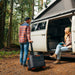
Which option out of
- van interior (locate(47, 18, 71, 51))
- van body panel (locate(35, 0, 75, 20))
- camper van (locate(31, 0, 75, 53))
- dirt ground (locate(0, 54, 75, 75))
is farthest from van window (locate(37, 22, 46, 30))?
dirt ground (locate(0, 54, 75, 75))

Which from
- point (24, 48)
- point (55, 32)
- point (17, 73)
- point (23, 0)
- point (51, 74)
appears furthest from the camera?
point (23, 0)

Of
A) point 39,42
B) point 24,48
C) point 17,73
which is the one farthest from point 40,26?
point 17,73

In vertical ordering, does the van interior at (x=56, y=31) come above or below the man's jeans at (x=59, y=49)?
above

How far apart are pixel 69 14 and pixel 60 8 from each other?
1.05m

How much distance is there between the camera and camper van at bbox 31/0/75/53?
5.34 metres

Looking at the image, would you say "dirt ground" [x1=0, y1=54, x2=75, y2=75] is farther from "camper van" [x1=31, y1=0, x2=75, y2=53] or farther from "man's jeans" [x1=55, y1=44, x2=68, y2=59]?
"camper van" [x1=31, y1=0, x2=75, y2=53]

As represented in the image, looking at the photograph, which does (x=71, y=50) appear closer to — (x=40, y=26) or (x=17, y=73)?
(x=40, y=26)

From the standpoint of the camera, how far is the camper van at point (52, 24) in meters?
5.34

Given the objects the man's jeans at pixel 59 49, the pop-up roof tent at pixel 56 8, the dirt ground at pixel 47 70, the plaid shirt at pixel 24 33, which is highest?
the pop-up roof tent at pixel 56 8

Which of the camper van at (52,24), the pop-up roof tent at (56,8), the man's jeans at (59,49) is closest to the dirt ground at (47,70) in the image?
the man's jeans at (59,49)

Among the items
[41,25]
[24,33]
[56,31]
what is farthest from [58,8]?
[24,33]

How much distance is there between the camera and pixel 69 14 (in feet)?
16.3

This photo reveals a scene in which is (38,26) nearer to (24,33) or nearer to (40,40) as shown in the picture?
(40,40)

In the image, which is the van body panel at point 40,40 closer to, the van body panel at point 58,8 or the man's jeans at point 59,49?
the man's jeans at point 59,49
